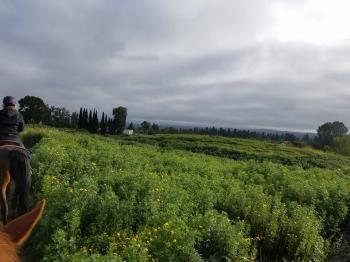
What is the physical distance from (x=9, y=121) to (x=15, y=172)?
912 mm

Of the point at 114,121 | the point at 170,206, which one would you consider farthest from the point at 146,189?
the point at 114,121

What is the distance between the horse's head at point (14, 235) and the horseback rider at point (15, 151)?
6472mm

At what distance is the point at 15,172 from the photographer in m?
8.26

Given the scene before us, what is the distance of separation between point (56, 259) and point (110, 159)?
7394 mm

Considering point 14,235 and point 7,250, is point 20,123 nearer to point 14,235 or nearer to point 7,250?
A: point 14,235

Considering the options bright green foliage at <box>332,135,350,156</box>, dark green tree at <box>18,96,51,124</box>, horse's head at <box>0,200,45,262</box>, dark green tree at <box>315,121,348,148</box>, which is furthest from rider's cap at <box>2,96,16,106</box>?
dark green tree at <box>315,121,348,148</box>

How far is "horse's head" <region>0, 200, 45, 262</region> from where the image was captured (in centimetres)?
167

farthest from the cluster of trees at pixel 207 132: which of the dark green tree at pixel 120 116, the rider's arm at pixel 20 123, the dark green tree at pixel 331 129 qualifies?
the rider's arm at pixel 20 123

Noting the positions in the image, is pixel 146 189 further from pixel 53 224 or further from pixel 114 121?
pixel 114 121

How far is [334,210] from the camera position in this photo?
9070mm

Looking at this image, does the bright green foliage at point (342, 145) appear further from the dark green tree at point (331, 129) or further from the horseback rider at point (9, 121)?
the horseback rider at point (9, 121)

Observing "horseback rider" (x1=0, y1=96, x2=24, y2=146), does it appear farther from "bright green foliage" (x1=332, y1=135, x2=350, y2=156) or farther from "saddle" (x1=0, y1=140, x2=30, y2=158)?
"bright green foliage" (x1=332, y1=135, x2=350, y2=156)

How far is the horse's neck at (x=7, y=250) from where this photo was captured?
5.39 ft

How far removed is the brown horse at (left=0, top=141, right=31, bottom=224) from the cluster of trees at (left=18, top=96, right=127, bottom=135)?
76511 mm
